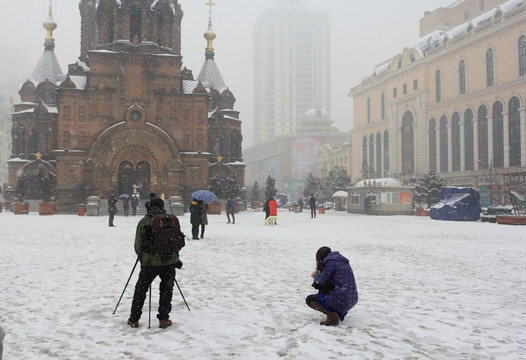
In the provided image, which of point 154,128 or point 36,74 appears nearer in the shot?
point 154,128

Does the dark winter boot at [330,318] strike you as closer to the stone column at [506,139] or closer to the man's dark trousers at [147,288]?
the man's dark trousers at [147,288]

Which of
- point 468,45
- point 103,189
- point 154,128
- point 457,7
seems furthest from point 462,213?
point 457,7

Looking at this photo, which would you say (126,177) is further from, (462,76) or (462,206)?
(462,76)

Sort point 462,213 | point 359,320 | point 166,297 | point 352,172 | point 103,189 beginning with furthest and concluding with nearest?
1. point 352,172
2. point 103,189
3. point 462,213
4. point 359,320
5. point 166,297

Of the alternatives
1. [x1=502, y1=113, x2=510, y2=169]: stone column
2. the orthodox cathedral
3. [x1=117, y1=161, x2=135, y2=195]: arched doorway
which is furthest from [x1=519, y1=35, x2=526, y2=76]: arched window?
[x1=117, y1=161, x2=135, y2=195]: arched doorway

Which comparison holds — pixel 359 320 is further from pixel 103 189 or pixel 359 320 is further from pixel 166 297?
pixel 103 189

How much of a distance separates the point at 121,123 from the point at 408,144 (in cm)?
3964

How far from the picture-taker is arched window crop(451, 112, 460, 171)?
2095 inches

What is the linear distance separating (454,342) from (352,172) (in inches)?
3126

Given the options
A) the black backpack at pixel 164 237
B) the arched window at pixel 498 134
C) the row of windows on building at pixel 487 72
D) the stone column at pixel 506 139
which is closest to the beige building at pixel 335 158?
the row of windows on building at pixel 487 72

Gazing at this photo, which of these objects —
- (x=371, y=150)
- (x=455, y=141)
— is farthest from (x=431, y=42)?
(x=371, y=150)

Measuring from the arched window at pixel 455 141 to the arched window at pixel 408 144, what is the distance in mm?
7082

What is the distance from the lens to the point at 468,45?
52312mm

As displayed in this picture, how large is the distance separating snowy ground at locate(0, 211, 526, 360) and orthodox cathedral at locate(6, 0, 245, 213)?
24.6 meters
